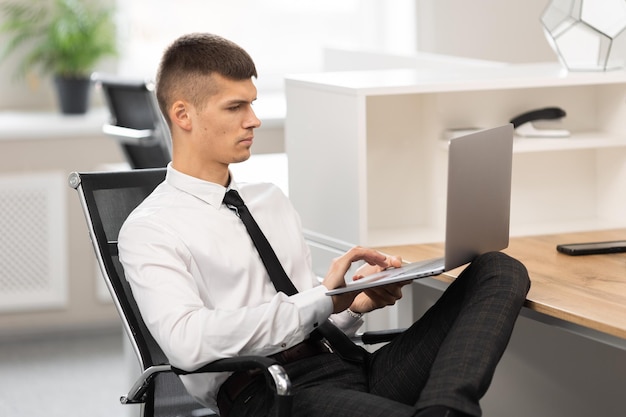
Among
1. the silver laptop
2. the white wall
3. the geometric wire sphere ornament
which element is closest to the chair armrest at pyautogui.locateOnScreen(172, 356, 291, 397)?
the silver laptop

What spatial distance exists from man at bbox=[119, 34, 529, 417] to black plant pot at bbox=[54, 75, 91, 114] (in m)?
2.65

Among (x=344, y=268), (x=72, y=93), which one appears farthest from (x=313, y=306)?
(x=72, y=93)

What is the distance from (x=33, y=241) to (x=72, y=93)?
2.27 ft

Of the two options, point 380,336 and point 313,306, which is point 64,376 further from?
point 313,306

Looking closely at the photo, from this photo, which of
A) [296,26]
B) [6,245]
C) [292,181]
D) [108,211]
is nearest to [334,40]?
[296,26]

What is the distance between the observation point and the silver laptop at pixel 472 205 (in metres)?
1.89

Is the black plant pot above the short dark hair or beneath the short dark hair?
beneath

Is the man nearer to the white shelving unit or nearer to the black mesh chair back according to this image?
the black mesh chair back

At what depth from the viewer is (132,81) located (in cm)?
386

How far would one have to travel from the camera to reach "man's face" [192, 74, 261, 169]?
2.01m

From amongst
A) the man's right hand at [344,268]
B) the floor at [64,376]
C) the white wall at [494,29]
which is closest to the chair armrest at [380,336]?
the man's right hand at [344,268]

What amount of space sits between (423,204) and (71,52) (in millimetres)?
2428

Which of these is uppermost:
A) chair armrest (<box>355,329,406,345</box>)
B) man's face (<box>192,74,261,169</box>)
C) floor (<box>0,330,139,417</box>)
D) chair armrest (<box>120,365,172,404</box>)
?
man's face (<box>192,74,261,169</box>)

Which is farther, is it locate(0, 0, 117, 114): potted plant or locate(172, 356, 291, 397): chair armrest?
locate(0, 0, 117, 114): potted plant
